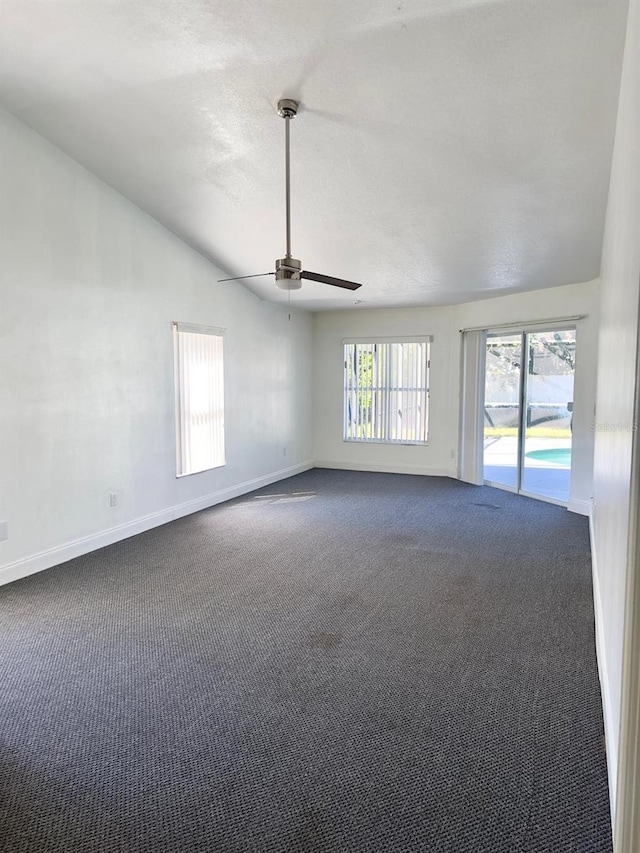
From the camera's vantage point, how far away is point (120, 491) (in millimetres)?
4828

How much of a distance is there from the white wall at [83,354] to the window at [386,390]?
2.71 m

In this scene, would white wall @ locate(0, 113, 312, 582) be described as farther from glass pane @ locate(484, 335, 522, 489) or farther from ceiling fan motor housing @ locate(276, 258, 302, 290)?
glass pane @ locate(484, 335, 522, 489)

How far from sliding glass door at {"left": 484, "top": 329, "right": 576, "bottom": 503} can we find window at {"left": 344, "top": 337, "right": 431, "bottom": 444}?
1089 millimetres

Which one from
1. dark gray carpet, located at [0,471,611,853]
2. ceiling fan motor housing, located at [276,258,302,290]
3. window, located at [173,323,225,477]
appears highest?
ceiling fan motor housing, located at [276,258,302,290]

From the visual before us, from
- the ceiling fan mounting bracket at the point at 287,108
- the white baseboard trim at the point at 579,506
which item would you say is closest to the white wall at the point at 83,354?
the ceiling fan mounting bracket at the point at 287,108

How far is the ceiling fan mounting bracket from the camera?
10.9ft

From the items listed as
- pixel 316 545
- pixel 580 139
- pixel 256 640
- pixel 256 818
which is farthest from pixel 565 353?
pixel 256 818

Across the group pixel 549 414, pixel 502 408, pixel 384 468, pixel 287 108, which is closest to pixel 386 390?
pixel 384 468

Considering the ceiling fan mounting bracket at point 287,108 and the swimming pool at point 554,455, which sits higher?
the ceiling fan mounting bracket at point 287,108

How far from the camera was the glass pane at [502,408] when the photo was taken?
22.0ft

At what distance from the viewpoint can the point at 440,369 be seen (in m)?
7.81

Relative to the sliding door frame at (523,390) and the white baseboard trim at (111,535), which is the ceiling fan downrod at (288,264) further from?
the sliding door frame at (523,390)

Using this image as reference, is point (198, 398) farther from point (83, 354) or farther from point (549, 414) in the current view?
point (549, 414)

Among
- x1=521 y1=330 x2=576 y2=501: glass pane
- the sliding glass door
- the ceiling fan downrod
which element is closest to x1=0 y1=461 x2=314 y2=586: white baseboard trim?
the ceiling fan downrod
